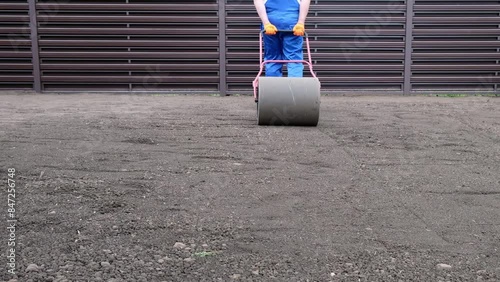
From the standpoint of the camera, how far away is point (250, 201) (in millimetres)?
3096

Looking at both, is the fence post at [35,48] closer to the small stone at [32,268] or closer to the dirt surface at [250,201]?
the dirt surface at [250,201]

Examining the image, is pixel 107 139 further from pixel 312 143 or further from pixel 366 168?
pixel 366 168

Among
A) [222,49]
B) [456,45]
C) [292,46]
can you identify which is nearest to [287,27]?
[292,46]

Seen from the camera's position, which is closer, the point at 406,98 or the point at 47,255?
the point at 47,255

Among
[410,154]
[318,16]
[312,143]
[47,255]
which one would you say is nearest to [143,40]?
[318,16]

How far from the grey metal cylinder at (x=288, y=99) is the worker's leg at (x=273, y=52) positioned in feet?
3.62

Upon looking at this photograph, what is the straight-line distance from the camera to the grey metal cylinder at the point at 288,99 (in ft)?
17.1

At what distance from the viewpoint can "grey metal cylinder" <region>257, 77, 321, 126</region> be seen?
521 cm

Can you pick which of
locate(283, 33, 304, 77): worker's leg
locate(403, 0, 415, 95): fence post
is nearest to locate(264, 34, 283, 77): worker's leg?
locate(283, 33, 304, 77): worker's leg

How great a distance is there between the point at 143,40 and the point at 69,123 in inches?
139

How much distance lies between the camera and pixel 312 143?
460 centimetres

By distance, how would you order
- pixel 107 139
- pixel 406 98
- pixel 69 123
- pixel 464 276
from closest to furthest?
pixel 464 276, pixel 107 139, pixel 69 123, pixel 406 98

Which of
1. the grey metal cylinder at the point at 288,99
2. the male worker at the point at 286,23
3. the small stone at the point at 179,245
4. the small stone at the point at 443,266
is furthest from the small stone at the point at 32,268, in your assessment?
the male worker at the point at 286,23

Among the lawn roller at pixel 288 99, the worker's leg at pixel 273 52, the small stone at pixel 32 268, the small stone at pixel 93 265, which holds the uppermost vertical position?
the worker's leg at pixel 273 52
